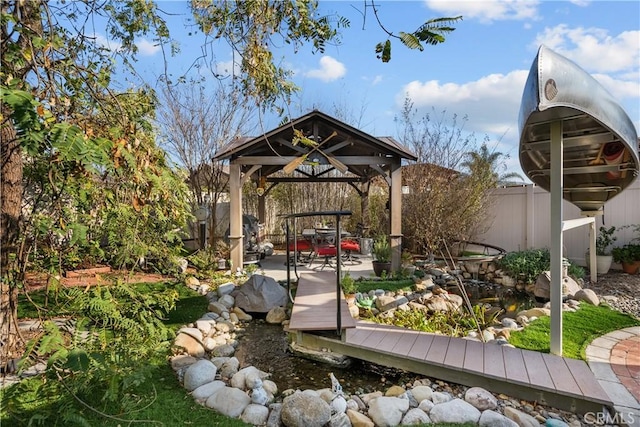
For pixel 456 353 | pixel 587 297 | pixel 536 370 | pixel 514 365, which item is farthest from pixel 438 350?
pixel 587 297

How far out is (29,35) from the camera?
1.82 m

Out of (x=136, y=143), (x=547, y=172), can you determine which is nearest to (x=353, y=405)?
(x=136, y=143)

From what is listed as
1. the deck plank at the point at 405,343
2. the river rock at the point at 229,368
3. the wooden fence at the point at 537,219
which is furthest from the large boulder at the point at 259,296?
the wooden fence at the point at 537,219

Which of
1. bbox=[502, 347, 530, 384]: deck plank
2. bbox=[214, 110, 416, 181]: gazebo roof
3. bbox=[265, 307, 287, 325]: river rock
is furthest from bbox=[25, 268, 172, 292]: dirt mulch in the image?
bbox=[502, 347, 530, 384]: deck plank

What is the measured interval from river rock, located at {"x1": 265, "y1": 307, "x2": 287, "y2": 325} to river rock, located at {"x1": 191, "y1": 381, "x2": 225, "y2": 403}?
2.16 metres

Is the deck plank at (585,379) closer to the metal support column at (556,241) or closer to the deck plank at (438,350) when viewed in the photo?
the metal support column at (556,241)

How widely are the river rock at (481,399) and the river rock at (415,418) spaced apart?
0.45 meters

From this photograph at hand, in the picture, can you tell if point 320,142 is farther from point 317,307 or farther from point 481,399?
point 481,399

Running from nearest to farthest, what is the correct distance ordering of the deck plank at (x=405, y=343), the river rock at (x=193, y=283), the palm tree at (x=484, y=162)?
the deck plank at (x=405, y=343), the river rock at (x=193, y=283), the palm tree at (x=484, y=162)

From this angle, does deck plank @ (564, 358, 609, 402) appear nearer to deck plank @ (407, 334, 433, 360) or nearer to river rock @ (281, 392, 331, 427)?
deck plank @ (407, 334, 433, 360)

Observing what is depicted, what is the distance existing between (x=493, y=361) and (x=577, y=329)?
174cm

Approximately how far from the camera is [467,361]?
10.7 feet

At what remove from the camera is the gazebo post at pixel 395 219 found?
288 inches

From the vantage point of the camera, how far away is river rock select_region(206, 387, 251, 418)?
9.00 feet
